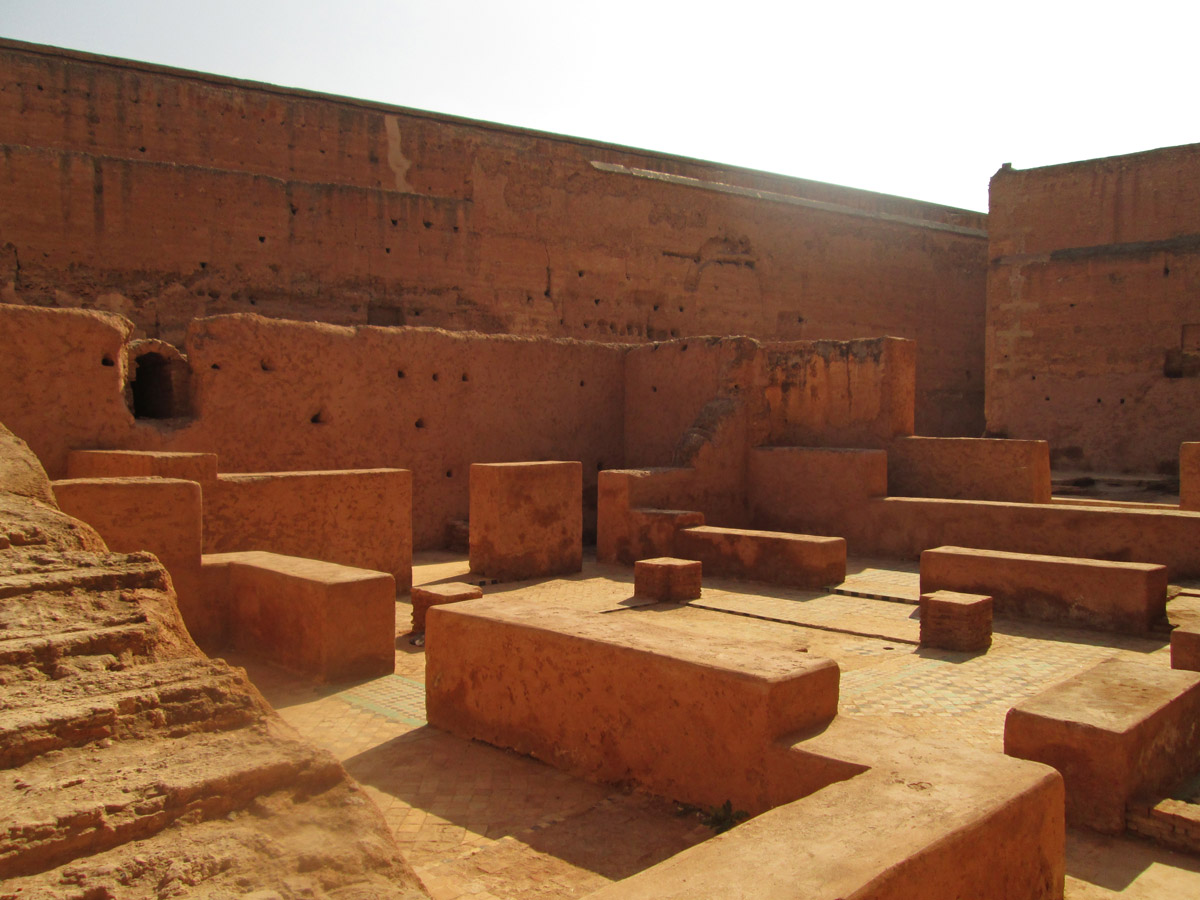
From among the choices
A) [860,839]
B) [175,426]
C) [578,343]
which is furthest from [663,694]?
[578,343]

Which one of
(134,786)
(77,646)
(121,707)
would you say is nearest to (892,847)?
(134,786)

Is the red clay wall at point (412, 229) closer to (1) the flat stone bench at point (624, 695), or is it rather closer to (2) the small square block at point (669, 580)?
(2) the small square block at point (669, 580)

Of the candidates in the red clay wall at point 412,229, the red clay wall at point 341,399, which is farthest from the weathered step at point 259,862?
the red clay wall at point 412,229

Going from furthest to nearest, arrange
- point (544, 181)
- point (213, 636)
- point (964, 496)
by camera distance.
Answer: point (544, 181), point (964, 496), point (213, 636)

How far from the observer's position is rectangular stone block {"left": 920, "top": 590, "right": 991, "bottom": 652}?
18.7ft

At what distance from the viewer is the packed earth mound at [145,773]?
6.20 feet

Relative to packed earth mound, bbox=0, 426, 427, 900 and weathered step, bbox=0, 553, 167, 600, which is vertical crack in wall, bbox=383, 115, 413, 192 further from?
packed earth mound, bbox=0, 426, 427, 900

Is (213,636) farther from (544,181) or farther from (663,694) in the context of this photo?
(544,181)

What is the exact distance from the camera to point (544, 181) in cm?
1741

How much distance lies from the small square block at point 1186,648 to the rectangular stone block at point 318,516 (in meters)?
4.74

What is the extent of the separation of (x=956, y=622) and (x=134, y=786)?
4.94m

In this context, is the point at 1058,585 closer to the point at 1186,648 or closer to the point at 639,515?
the point at 1186,648

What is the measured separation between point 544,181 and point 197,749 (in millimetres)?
16232

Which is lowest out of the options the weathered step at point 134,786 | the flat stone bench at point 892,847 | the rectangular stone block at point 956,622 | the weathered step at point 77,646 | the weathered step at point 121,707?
the rectangular stone block at point 956,622
